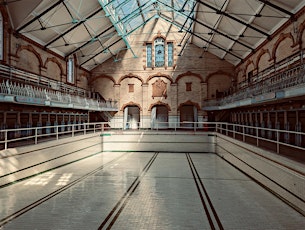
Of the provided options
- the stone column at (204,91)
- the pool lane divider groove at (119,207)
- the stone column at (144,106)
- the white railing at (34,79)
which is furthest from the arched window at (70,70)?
the pool lane divider groove at (119,207)

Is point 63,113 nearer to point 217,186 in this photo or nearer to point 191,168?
point 191,168

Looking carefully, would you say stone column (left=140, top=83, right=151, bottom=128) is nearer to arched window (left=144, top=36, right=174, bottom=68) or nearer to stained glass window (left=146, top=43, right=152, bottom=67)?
arched window (left=144, top=36, right=174, bottom=68)

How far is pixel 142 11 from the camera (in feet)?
68.7

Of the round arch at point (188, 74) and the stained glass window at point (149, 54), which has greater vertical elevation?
the stained glass window at point (149, 54)

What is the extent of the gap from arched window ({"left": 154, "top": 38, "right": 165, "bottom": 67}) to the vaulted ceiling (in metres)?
2.55

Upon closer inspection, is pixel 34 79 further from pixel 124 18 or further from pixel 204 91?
pixel 204 91

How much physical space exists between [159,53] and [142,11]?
18.6 ft

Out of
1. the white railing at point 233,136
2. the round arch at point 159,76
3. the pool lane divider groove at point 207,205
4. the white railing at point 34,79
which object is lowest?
the pool lane divider groove at point 207,205

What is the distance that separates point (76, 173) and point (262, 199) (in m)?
7.58

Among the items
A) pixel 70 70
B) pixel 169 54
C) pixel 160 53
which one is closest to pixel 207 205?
pixel 70 70

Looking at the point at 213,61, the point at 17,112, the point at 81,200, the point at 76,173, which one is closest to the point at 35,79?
the point at 17,112

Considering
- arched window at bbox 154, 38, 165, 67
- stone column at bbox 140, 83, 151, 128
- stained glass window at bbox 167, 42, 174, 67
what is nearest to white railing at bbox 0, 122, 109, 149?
stone column at bbox 140, 83, 151, 128

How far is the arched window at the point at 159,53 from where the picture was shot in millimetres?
25406

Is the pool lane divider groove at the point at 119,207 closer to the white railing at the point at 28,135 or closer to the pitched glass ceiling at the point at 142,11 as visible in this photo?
the white railing at the point at 28,135
